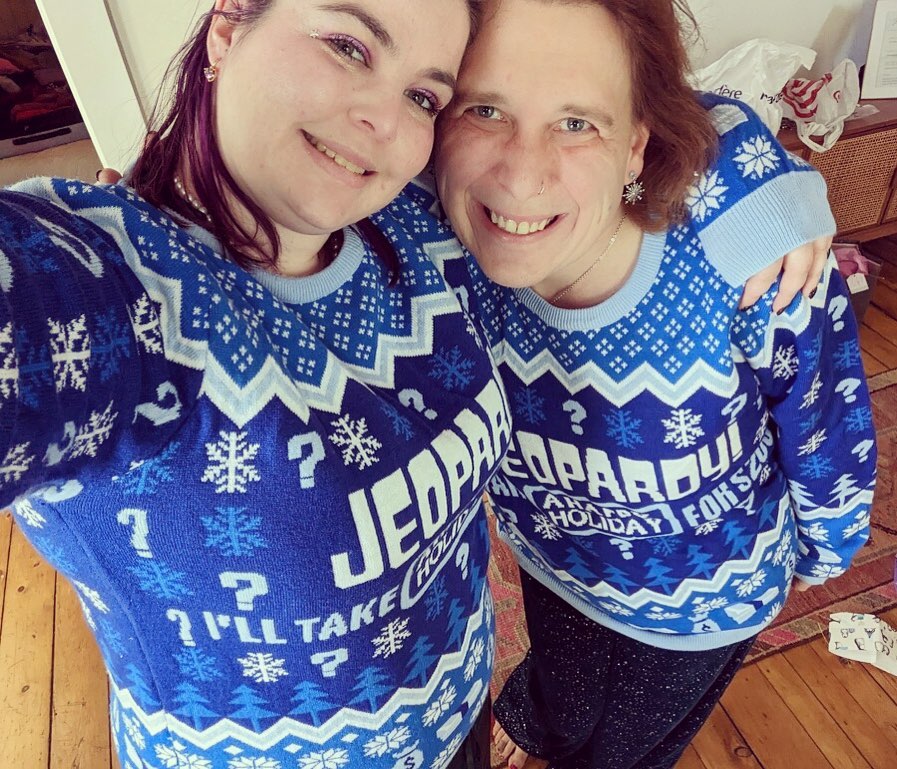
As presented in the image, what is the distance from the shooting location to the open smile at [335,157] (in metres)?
0.68

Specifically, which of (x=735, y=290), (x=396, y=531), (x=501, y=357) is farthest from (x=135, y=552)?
(x=735, y=290)

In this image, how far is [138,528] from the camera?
603mm

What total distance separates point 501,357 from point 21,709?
5.73 ft

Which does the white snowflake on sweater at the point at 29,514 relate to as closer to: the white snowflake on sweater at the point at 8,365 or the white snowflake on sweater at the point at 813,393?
the white snowflake on sweater at the point at 8,365

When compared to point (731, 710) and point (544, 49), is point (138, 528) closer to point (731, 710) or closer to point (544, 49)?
point (544, 49)

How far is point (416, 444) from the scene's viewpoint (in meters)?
0.71

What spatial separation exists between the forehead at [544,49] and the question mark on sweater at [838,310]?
0.50 meters

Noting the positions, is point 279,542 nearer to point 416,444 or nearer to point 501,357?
point 416,444

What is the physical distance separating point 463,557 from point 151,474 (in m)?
0.42

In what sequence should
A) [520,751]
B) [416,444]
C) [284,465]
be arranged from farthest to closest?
[520,751] → [416,444] → [284,465]

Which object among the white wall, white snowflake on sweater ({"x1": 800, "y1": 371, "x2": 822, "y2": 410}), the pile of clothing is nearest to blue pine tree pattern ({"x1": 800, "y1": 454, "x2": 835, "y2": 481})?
white snowflake on sweater ({"x1": 800, "y1": 371, "x2": 822, "y2": 410})

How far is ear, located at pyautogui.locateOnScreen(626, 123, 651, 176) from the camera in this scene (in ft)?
3.06

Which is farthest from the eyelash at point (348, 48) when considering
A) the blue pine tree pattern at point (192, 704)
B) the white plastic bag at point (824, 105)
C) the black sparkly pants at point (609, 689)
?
the white plastic bag at point (824, 105)

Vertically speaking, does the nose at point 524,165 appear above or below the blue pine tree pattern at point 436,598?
above
